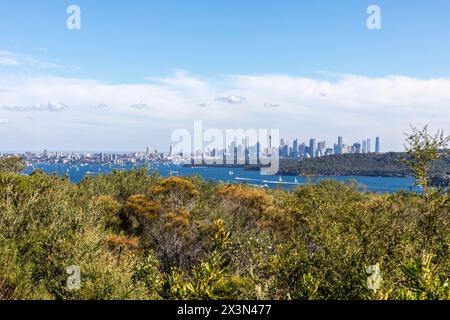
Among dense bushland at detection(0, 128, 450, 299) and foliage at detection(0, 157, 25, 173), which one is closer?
dense bushland at detection(0, 128, 450, 299)

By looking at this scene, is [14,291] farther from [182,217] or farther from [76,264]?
[182,217]

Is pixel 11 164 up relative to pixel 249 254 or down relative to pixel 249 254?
up

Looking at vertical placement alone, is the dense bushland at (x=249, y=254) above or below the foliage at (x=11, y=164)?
below

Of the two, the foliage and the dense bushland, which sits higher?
the foliage

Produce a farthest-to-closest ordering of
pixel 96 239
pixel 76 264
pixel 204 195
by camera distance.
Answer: pixel 204 195 → pixel 96 239 → pixel 76 264

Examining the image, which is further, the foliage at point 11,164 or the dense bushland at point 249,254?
the foliage at point 11,164

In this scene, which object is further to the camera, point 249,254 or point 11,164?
point 11,164
